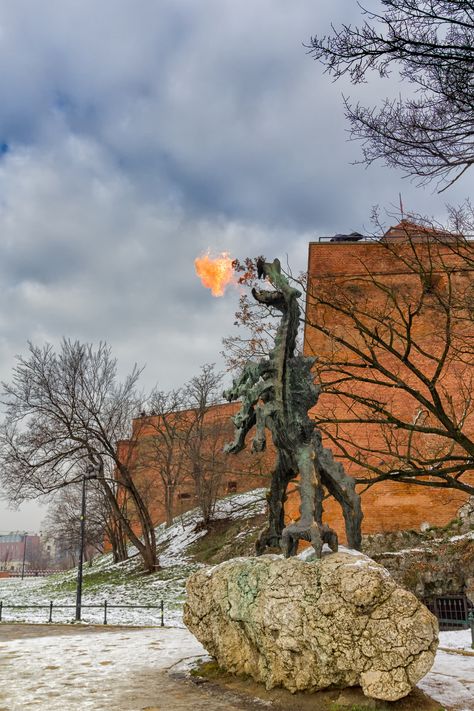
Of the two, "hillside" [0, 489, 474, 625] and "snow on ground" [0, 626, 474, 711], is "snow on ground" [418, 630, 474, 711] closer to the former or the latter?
"snow on ground" [0, 626, 474, 711]

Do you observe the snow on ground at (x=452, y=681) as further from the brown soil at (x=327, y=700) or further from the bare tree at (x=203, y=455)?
the bare tree at (x=203, y=455)

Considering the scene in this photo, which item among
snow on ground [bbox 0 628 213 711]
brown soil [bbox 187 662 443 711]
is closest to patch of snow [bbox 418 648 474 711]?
brown soil [bbox 187 662 443 711]

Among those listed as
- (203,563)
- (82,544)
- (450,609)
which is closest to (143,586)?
(203,563)

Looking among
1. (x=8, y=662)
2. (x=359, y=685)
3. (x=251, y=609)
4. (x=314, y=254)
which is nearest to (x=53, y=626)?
(x=8, y=662)

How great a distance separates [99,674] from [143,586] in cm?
1443

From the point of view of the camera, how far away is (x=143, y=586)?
2147cm

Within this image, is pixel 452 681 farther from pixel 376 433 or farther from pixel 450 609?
pixel 376 433

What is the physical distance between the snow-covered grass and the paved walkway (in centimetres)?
378

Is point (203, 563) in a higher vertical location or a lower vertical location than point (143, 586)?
higher

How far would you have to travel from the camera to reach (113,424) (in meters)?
25.4

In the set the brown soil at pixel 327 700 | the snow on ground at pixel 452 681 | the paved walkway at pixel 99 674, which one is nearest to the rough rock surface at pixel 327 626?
the brown soil at pixel 327 700

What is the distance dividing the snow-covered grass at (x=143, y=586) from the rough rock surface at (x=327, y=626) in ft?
30.5

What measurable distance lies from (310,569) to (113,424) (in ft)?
66.4

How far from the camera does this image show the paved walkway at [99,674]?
6.16 metres
